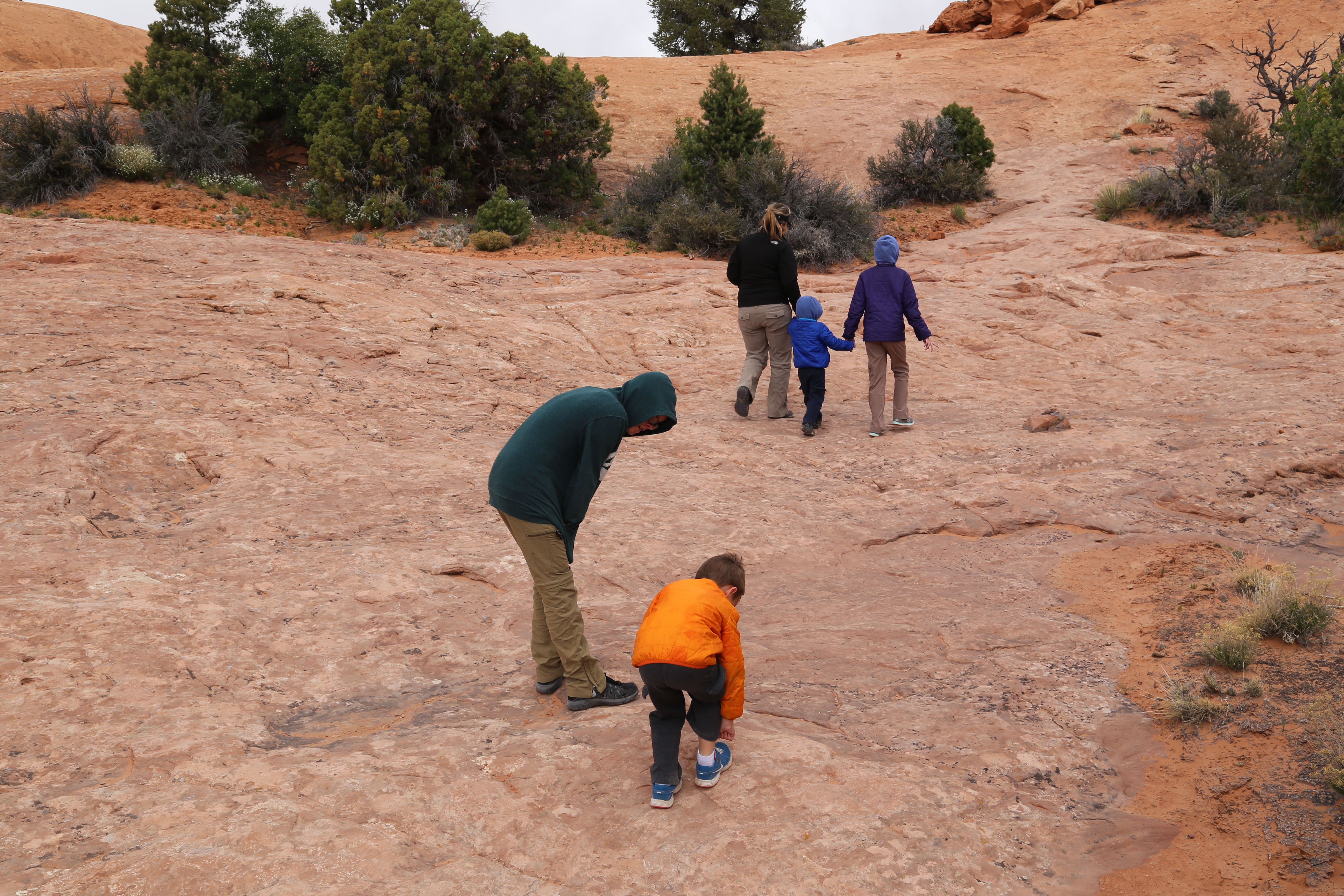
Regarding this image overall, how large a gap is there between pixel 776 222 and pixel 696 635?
5.72 meters

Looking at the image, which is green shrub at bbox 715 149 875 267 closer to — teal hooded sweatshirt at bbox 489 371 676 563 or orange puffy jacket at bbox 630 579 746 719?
teal hooded sweatshirt at bbox 489 371 676 563

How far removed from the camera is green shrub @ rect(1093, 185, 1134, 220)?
1549cm

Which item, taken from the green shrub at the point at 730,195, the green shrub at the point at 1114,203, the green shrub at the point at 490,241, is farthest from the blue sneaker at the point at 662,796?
the green shrub at the point at 1114,203

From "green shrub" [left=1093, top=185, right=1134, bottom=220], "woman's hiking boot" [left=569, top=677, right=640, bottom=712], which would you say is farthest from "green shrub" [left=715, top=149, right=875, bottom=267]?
"woman's hiking boot" [left=569, top=677, right=640, bottom=712]

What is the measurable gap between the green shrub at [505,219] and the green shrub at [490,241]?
487 mm

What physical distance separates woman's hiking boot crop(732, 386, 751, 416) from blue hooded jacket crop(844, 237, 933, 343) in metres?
1.06

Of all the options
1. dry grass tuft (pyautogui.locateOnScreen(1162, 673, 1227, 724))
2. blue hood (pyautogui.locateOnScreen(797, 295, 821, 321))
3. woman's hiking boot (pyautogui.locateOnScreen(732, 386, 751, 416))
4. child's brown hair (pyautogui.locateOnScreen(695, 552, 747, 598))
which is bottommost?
dry grass tuft (pyautogui.locateOnScreen(1162, 673, 1227, 724))

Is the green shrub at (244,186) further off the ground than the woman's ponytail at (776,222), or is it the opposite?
the green shrub at (244,186)

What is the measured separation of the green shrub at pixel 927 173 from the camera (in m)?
17.8

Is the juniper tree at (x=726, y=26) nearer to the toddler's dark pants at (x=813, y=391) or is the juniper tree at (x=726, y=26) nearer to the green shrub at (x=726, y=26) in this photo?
the green shrub at (x=726, y=26)

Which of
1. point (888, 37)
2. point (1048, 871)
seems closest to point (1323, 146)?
point (1048, 871)

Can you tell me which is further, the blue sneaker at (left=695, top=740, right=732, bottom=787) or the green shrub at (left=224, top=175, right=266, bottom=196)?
the green shrub at (left=224, top=175, right=266, bottom=196)

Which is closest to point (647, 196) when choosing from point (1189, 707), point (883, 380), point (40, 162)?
point (883, 380)

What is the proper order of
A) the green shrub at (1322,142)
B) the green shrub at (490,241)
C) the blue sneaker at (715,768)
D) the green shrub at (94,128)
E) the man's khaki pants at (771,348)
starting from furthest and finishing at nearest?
1. the green shrub at (94,128)
2. the green shrub at (490,241)
3. the green shrub at (1322,142)
4. the man's khaki pants at (771,348)
5. the blue sneaker at (715,768)
